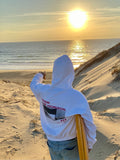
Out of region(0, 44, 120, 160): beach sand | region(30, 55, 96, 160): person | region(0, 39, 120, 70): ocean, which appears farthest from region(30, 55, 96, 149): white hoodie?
region(0, 39, 120, 70): ocean

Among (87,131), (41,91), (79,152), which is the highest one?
(41,91)

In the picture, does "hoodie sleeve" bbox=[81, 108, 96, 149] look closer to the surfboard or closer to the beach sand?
the surfboard

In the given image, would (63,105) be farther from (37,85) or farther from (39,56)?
(39,56)

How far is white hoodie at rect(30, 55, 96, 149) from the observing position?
6.13 feet

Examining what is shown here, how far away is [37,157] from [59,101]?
2140 millimetres

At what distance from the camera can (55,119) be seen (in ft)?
6.61

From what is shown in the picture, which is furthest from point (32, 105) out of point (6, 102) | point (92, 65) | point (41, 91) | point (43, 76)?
point (92, 65)

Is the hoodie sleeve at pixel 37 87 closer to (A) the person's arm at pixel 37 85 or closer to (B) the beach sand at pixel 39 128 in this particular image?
(A) the person's arm at pixel 37 85

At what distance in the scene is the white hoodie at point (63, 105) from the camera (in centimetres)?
187

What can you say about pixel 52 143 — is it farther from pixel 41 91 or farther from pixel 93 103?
pixel 93 103

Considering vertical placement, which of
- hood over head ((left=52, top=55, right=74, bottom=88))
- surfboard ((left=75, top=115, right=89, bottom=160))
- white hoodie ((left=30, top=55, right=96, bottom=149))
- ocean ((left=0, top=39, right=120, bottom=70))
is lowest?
surfboard ((left=75, top=115, right=89, bottom=160))

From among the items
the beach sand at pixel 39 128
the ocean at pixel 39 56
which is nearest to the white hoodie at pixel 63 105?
the beach sand at pixel 39 128

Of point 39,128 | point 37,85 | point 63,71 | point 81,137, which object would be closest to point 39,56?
point 39,128

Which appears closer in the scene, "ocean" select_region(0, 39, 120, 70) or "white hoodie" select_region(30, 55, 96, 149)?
"white hoodie" select_region(30, 55, 96, 149)
